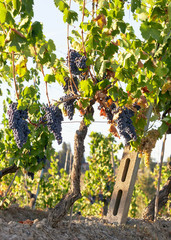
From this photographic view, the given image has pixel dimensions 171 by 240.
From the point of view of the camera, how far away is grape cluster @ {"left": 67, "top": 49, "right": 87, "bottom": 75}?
295cm

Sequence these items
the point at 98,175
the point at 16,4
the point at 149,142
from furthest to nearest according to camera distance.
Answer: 1. the point at 98,175
2. the point at 149,142
3. the point at 16,4

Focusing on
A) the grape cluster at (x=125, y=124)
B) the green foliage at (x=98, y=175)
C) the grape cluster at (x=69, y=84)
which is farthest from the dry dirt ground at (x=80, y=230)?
the green foliage at (x=98, y=175)

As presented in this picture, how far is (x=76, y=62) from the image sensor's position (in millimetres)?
2988

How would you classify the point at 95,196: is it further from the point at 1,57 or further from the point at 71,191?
the point at 1,57

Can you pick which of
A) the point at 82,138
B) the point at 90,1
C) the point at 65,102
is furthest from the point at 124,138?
the point at 90,1

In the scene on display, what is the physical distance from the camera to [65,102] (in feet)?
10.6

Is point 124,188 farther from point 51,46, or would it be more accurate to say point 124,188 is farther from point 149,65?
point 51,46

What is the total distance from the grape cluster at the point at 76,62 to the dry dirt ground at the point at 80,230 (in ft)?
6.05

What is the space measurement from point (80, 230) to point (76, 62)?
7.35 ft

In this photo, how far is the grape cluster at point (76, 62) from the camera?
2.95 metres

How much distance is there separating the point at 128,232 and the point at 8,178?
6452mm

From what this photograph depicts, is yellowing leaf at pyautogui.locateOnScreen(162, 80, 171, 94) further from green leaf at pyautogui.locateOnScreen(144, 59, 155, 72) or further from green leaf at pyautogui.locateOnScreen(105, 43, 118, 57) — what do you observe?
green leaf at pyautogui.locateOnScreen(105, 43, 118, 57)

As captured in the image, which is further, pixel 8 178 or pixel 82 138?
pixel 8 178

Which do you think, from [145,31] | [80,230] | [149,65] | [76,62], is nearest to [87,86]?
[76,62]
